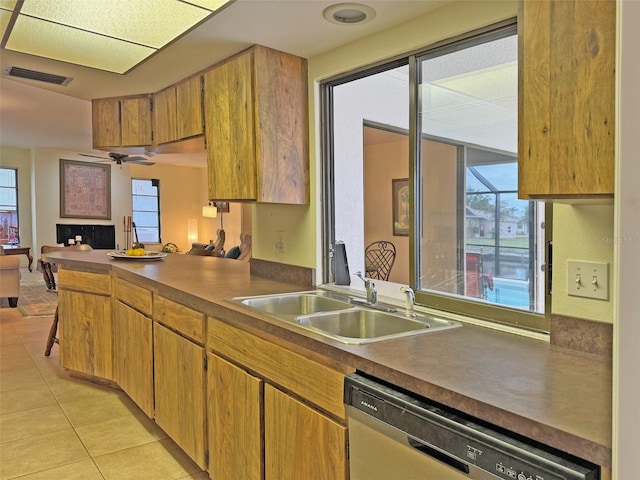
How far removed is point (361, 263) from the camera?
129 inches

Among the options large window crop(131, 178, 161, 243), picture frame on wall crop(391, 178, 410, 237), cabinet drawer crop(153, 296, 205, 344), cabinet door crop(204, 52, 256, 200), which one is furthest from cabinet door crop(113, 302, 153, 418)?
large window crop(131, 178, 161, 243)

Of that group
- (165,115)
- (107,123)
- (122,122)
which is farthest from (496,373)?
(107,123)

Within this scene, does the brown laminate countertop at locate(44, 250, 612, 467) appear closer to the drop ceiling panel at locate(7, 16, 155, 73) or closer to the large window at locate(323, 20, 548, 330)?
the large window at locate(323, 20, 548, 330)

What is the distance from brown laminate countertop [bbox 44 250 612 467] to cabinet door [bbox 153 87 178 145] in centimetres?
175

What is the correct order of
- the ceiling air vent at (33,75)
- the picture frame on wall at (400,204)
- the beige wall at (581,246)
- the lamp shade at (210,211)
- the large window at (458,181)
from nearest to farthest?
the beige wall at (581,246)
the large window at (458,181)
the ceiling air vent at (33,75)
the picture frame on wall at (400,204)
the lamp shade at (210,211)

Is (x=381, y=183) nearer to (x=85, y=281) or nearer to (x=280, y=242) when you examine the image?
(x=280, y=242)

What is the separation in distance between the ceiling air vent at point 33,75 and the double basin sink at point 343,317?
232cm

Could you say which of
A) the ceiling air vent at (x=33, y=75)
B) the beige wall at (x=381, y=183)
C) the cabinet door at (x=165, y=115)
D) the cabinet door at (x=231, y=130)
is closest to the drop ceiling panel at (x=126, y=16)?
the cabinet door at (x=231, y=130)

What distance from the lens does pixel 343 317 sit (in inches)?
80.9

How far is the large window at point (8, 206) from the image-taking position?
375 inches

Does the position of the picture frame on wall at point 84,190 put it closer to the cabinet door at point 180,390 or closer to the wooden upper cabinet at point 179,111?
the wooden upper cabinet at point 179,111

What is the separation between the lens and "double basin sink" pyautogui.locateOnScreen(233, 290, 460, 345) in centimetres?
176

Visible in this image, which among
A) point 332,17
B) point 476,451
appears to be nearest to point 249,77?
point 332,17

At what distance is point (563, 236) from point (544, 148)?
1.55 feet
